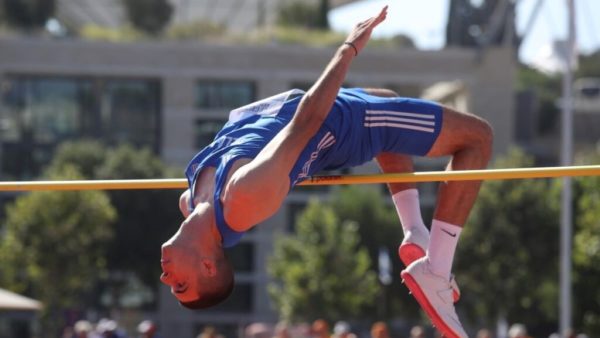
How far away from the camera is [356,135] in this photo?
6.92 m

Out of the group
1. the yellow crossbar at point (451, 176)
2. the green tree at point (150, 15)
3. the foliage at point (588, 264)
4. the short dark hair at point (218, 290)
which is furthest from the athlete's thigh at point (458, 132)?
the green tree at point (150, 15)

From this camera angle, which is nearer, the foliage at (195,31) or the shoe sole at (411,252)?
the shoe sole at (411,252)

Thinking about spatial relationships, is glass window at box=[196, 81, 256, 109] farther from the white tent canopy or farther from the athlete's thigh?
the athlete's thigh

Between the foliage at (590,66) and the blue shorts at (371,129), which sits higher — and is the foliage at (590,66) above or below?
below

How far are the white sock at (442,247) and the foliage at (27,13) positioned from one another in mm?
46890

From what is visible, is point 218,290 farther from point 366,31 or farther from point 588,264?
point 588,264

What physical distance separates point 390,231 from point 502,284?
247 inches

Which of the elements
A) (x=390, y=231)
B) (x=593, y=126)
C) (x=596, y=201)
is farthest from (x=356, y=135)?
(x=593, y=126)

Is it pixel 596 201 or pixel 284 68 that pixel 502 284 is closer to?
pixel 596 201

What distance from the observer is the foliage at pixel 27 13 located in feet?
A: 173

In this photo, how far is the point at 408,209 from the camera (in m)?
7.57

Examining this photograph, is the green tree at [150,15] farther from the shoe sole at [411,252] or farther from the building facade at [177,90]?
the shoe sole at [411,252]

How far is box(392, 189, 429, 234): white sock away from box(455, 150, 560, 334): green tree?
29.4 metres

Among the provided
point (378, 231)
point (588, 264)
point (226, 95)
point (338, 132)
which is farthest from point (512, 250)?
point (338, 132)
